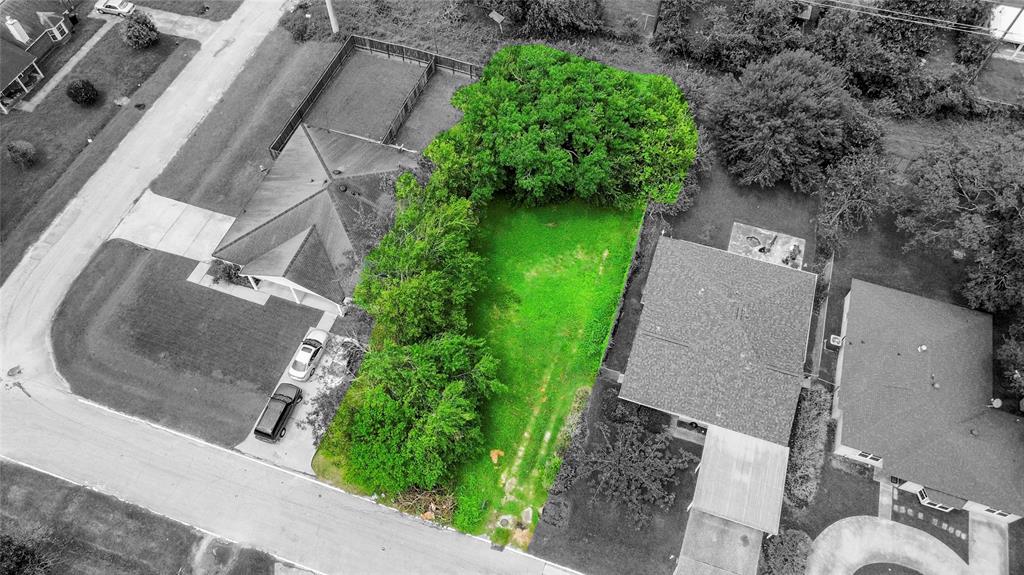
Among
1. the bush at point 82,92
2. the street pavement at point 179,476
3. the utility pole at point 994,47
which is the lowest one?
the street pavement at point 179,476

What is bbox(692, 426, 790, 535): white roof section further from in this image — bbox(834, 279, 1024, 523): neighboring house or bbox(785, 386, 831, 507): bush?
bbox(834, 279, 1024, 523): neighboring house

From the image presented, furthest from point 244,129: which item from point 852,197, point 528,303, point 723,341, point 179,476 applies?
point 852,197

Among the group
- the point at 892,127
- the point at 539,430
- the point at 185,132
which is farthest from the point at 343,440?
the point at 892,127

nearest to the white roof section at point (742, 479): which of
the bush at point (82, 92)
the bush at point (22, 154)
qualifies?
the bush at point (22, 154)

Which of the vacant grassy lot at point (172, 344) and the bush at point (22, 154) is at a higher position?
the bush at point (22, 154)

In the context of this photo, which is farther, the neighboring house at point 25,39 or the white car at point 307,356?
the neighboring house at point 25,39

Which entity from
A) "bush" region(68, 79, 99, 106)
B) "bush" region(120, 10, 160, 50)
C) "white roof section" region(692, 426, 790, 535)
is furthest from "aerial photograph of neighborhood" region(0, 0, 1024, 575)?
"bush" region(68, 79, 99, 106)

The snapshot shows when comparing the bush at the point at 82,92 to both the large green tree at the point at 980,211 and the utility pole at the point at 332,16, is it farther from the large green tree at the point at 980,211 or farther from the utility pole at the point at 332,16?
the large green tree at the point at 980,211
